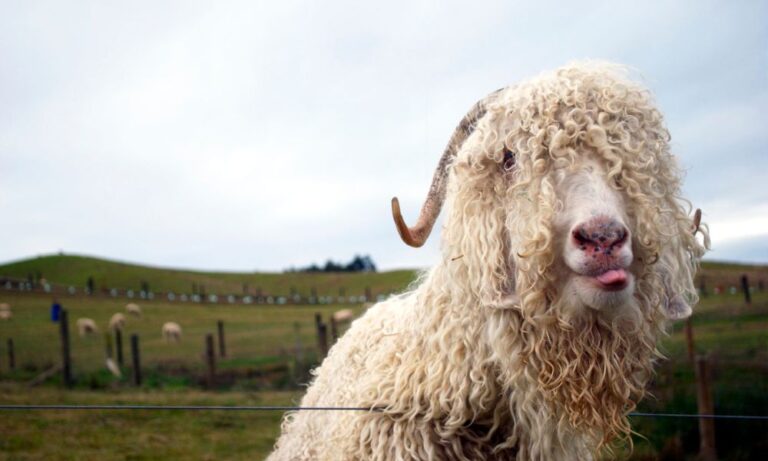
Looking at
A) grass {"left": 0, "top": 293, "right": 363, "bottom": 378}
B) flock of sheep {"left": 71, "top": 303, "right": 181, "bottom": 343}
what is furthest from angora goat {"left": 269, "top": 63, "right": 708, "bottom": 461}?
flock of sheep {"left": 71, "top": 303, "right": 181, "bottom": 343}

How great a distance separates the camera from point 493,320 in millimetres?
2662

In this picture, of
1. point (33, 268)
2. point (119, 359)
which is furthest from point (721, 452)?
point (33, 268)

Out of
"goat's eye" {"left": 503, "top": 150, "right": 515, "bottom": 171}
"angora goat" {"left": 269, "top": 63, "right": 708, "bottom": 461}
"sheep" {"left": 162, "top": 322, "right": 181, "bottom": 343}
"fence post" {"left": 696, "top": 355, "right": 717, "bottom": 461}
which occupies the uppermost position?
"goat's eye" {"left": 503, "top": 150, "right": 515, "bottom": 171}

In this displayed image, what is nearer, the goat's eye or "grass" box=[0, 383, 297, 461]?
the goat's eye

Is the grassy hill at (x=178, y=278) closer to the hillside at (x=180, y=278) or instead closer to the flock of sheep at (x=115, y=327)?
the hillside at (x=180, y=278)

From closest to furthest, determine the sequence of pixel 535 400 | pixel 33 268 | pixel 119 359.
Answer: pixel 535 400
pixel 119 359
pixel 33 268

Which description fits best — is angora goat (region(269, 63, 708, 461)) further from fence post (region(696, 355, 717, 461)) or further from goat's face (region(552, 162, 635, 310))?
fence post (region(696, 355, 717, 461))

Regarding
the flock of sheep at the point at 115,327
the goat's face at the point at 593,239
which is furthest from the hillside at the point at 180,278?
the goat's face at the point at 593,239

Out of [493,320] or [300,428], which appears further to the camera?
[300,428]

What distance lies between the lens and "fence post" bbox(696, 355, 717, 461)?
7.80 m

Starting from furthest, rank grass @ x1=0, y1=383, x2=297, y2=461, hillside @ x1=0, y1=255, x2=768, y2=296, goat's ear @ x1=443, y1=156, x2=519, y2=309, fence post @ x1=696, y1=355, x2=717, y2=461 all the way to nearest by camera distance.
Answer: hillside @ x1=0, y1=255, x2=768, y2=296 < fence post @ x1=696, y1=355, x2=717, y2=461 < grass @ x1=0, y1=383, x2=297, y2=461 < goat's ear @ x1=443, y1=156, x2=519, y2=309

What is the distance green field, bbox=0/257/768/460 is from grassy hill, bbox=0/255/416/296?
37.9 meters

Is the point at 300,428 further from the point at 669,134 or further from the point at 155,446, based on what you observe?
the point at 155,446

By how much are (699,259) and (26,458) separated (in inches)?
271
